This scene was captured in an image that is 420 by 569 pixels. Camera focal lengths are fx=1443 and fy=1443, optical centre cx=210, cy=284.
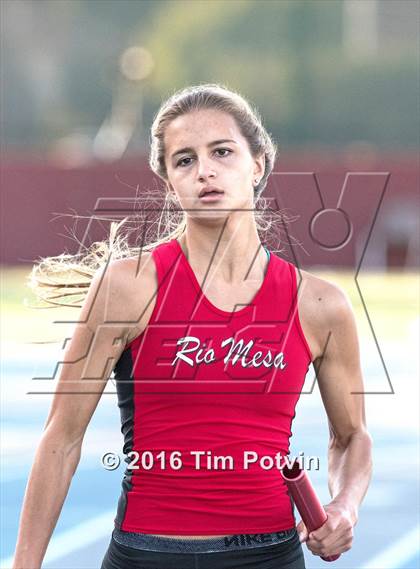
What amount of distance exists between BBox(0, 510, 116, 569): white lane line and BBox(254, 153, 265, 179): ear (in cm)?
269

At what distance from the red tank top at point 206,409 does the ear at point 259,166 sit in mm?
450

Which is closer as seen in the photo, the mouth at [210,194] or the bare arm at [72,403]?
the bare arm at [72,403]

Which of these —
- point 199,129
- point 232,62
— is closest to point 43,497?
point 199,129

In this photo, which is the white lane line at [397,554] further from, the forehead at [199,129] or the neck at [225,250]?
the forehead at [199,129]

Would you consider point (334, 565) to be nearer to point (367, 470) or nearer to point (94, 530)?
point (94, 530)

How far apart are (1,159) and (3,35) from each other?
99.2 ft

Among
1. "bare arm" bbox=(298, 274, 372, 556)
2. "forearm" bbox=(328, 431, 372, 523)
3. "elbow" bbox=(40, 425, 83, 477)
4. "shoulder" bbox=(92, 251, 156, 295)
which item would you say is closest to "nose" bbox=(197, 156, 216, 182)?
"shoulder" bbox=(92, 251, 156, 295)

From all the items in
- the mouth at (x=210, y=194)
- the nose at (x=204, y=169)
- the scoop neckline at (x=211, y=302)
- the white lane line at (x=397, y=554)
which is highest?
the white lane line at (x=397, y=554)

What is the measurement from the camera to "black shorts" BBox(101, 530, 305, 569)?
309cm

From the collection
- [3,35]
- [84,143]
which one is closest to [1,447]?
[84,143]

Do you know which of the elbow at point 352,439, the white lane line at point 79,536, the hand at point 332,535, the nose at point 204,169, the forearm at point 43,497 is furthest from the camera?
the white lane line at point 79,536

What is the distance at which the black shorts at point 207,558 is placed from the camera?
10.1ft

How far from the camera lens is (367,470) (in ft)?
11.4

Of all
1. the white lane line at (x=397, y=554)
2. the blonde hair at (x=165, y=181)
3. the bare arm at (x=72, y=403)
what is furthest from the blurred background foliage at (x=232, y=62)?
the bare arm at (x=72, y=403)
